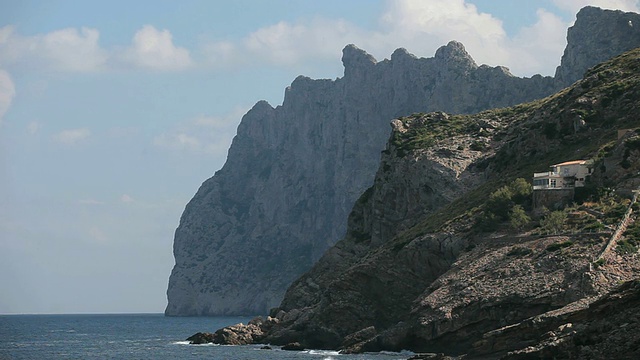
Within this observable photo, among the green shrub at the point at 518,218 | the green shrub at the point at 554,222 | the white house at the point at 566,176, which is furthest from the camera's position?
the white house at the point at 566,176

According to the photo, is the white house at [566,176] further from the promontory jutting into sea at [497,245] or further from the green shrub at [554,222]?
the green shrub at [554,222]

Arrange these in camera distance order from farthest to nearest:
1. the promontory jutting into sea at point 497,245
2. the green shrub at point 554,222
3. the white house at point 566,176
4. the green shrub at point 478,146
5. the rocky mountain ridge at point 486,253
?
the green shrub at point 478,146 < the white house at point 566,176 < the green shrub at point 554,222 < the promontory jutting into sea at point 497,245 < the rocky mountain ridge at point 486,253

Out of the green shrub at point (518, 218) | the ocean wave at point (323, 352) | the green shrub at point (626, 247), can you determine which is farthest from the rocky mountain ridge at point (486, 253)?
the ocean wave at point (323, 352)

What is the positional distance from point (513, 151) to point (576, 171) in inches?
1046

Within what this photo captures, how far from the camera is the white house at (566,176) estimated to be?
Result: 119375 mm

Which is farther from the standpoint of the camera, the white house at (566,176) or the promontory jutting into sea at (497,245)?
the white house at (566,176)

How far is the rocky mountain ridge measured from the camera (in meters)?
89.5

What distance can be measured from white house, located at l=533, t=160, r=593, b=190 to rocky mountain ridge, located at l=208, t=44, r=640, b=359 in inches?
54.4

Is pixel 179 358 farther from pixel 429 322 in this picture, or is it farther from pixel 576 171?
→ pixel 576 171

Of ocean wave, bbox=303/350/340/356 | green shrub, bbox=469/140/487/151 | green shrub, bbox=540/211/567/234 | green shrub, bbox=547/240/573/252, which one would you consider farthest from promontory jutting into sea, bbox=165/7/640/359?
ocean wave, bbox=303/350/340/356

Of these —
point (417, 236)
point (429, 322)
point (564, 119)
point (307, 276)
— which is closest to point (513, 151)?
point (564, 119)

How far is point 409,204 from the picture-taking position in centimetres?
15438

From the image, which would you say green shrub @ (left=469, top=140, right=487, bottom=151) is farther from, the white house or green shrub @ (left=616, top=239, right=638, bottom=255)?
green shrub @ (left=616, top=239, right=638, bottom=255)

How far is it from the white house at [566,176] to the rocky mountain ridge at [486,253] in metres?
1.38
